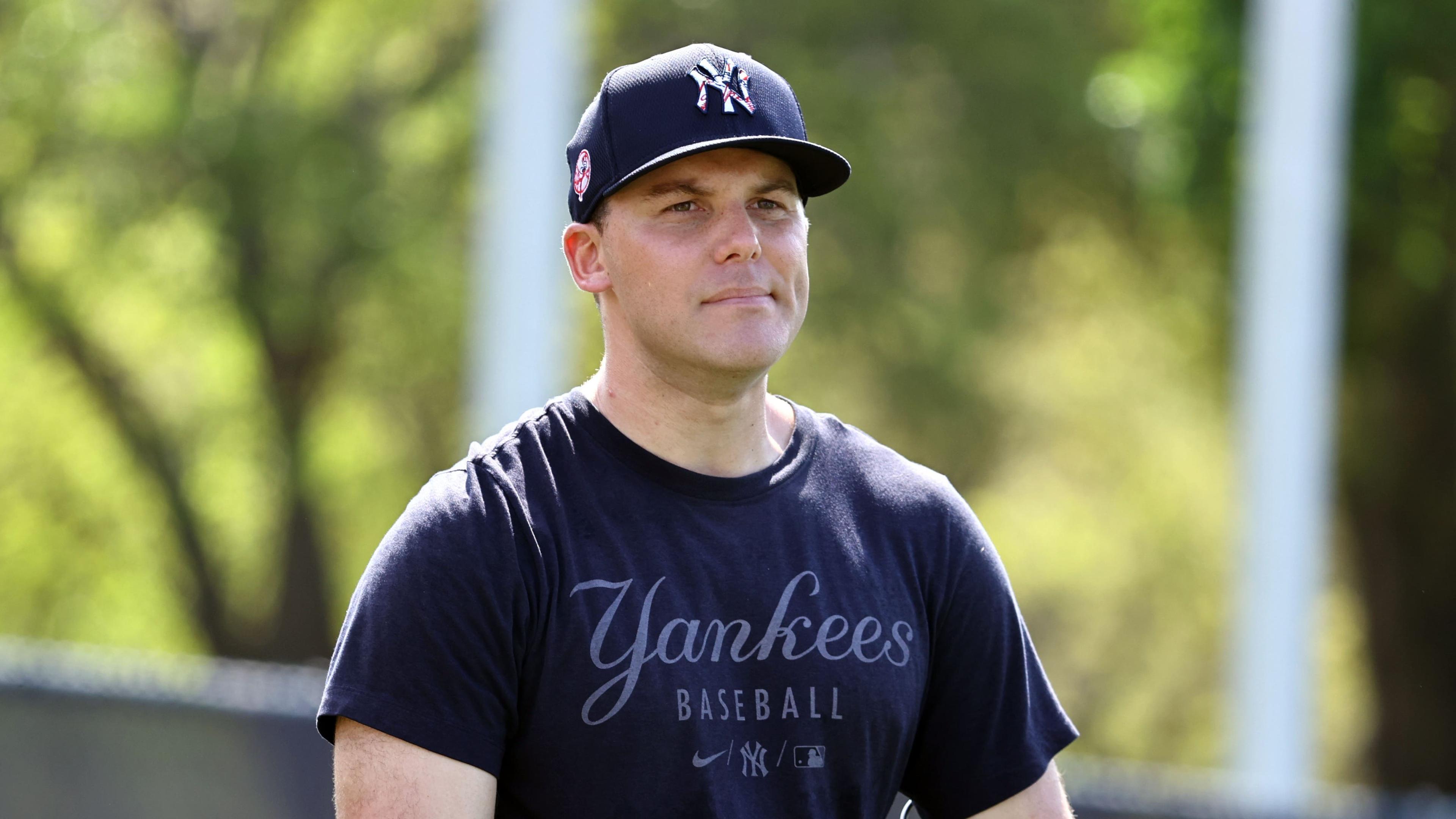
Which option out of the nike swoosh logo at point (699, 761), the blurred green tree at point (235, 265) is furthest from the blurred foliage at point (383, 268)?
the nike swoosh logo at point (699, 761)

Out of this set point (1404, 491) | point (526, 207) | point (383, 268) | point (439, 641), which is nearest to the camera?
point (439, 641)

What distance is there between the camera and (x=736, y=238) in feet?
8.93

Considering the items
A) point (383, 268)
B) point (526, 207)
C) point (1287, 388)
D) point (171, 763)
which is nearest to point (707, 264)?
point (171, 763)

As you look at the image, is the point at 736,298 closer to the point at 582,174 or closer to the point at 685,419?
the point at 685,419

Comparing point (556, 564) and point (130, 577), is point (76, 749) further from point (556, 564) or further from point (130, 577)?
point (130, 577)

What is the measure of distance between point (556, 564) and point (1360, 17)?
413 inches

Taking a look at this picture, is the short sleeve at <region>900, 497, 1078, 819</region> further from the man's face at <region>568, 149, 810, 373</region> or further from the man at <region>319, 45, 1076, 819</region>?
the man's face at <region>568, 149, 810, 373</region>

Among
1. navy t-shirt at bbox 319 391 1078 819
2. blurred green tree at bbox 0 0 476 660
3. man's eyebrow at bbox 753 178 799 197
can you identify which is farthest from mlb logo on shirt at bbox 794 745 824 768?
blurred green tree at bbox 0 0 476 660

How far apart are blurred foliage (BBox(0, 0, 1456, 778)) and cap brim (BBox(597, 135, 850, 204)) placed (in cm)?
1180

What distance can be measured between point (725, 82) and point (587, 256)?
344 mm

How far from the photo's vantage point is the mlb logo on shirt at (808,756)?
104 inches

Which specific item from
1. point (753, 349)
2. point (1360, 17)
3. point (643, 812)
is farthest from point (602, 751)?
point (1360, 17)

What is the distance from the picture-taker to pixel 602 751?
2533mm

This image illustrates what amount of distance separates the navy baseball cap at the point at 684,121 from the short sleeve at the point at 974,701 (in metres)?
0.66
